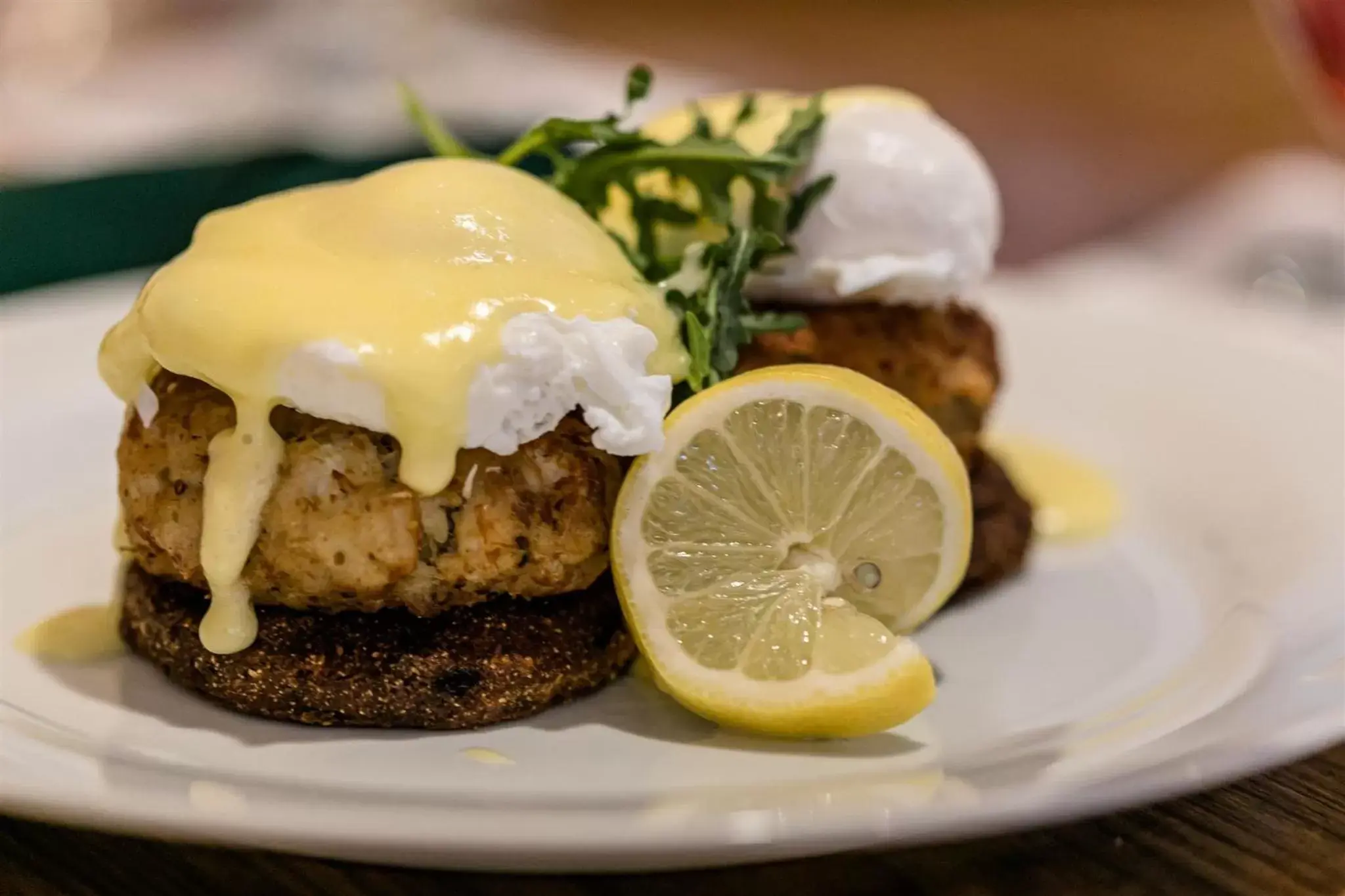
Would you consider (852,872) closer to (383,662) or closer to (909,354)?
(383,662)

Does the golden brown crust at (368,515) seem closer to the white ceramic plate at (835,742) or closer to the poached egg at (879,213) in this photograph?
the white ceramic plate at (835,742)

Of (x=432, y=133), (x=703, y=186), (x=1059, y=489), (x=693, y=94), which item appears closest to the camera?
(x=703, y=186)

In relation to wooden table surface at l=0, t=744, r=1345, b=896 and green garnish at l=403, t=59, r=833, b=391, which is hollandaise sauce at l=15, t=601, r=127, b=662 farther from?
green garnish at l=403, t=59, r=833, b=391

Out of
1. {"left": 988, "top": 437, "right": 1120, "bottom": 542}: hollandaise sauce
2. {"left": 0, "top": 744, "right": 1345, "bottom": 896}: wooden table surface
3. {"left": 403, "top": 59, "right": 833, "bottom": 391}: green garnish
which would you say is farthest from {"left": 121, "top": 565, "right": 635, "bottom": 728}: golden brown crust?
{"left": 988, "top": 437, "right": 1120, "bottom": 542}: hollandaise sauce

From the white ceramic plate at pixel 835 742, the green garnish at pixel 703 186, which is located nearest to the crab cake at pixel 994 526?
the white ceramic plate at pixel 835 742

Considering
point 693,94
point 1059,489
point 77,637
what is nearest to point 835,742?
point 77,637

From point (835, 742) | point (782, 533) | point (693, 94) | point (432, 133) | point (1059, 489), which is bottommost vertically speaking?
point (693, 94)
